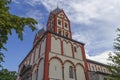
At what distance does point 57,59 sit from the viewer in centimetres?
2695

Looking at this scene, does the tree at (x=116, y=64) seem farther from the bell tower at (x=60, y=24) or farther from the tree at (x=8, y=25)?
the bell tower at (x=60, y=24)

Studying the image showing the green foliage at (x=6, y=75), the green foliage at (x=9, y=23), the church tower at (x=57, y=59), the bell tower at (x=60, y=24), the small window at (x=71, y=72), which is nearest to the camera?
the green foliage at (x=9, y=23)

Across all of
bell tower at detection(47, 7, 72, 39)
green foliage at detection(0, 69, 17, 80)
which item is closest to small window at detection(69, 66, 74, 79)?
bell tower at detection(47, 7, 72, 39)

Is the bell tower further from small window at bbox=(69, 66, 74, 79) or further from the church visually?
small window at bbox=(69, 66, 74, 79)

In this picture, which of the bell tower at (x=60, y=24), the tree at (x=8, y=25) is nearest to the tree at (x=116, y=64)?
the tree at (x=8, y=25)

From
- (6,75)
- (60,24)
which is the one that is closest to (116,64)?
(6,75)

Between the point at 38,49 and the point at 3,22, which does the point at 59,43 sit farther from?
the point at 3,22

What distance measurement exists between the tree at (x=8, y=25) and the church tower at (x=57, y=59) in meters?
15.8

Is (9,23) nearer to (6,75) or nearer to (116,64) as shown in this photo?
(6,75)

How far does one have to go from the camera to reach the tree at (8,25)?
732 centimetres

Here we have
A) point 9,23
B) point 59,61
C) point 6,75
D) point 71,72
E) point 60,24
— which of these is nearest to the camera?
point 9,23

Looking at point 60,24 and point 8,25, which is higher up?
→ point 60,24

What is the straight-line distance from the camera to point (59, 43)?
29297mm

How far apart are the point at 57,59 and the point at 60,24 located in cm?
1125
